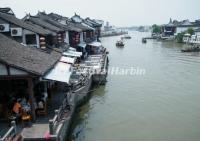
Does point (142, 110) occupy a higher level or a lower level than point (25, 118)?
lower

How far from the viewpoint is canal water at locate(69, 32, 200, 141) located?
18359mm

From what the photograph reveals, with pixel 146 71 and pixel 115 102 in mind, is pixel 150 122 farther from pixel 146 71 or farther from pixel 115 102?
pixel 146 71

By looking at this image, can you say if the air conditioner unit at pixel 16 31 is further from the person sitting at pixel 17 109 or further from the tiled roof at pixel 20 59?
the person sitting at pixel 17 109

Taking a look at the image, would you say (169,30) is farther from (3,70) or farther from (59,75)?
(3,70)

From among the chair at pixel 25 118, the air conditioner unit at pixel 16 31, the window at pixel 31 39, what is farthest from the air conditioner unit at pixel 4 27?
the chair at pixel 25 118

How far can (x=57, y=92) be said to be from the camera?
21562 millimetres

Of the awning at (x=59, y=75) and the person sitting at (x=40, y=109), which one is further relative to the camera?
the awning at (x=59, y=75)

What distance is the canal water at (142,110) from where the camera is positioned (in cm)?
1836

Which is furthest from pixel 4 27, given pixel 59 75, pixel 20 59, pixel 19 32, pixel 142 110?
pixel 142 110

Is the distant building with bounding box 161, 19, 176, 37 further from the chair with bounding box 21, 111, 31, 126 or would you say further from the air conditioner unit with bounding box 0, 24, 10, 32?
the chair with bounding box 21, 111, 31, 126

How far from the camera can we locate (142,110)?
2288 cm

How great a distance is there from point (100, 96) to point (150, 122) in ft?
26.2

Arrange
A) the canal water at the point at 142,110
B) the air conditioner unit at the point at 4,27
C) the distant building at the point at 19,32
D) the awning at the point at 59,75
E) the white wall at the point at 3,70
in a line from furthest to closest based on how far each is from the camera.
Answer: the distant building at the point at 19,32 < the air conditioner unit at the point at 4,27 < the canal water at the point at 142,110 < the awning at the point at 59,75 < the white wall at the point at 3,70

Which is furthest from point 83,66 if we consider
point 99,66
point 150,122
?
point 150,122
